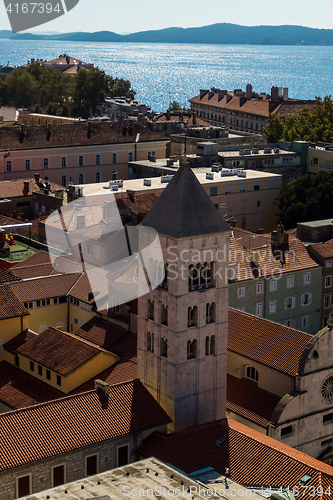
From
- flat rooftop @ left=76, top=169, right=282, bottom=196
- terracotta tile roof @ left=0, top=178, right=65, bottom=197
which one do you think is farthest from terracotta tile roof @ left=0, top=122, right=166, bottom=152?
flat rooftop @ left=76, top=169, right=282, bottom=196

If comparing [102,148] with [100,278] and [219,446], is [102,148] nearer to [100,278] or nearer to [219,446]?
[100,278]

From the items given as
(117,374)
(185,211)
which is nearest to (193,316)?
(185,211)

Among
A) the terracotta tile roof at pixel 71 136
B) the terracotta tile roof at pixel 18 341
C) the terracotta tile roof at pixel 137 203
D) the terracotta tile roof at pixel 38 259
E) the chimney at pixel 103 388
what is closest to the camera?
the chimney at pixel 103 388

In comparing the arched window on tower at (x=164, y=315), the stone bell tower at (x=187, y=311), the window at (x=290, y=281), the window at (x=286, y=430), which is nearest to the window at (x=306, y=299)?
the window at (x=290, y=281)

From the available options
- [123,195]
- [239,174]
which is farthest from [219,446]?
[239,174]

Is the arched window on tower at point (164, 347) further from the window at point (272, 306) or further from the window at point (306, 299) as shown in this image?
the window at point (306, 299)

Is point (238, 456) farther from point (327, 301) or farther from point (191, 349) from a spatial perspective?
point (327, 301)
